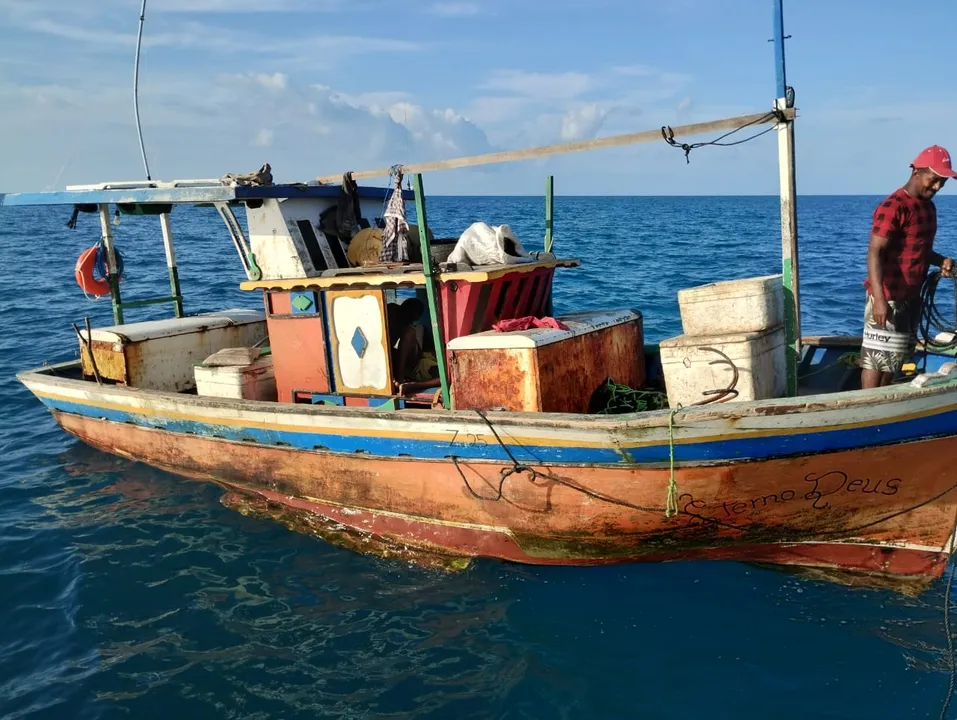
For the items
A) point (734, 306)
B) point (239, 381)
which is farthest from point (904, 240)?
point (239, 381)

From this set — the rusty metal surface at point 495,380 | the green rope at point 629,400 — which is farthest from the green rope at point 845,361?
the rusty metal surface at point 495,380

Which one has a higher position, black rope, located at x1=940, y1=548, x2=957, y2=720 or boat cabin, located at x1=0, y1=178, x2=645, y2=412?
boat cabin, located at x1=0, y1=178, x2=645, y2=412

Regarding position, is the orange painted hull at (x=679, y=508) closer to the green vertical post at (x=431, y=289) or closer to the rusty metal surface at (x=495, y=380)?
the rusty metal surface at (x=495, y=380)

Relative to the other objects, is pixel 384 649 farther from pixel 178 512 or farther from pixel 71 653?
pixel 178 512

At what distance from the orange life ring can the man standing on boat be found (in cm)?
879

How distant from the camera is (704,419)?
5375 mm

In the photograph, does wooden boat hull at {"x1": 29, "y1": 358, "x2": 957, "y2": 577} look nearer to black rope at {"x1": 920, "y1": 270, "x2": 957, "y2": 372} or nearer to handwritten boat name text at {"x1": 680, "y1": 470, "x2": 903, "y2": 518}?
handwritten boat name text at {"x1": 680, "y1": 470, "x2": 903, "y2": 518}

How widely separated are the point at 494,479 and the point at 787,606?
2520 mm

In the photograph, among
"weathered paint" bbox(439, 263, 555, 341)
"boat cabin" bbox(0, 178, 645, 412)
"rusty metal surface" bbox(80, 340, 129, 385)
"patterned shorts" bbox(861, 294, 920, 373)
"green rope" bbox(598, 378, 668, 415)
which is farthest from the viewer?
"rusty metal surface" bbox(80, 340, 129, 385)

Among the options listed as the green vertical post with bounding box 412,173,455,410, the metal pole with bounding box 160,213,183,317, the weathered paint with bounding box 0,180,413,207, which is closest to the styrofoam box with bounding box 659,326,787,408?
the green vertical post with bounding box 412,173,455,410

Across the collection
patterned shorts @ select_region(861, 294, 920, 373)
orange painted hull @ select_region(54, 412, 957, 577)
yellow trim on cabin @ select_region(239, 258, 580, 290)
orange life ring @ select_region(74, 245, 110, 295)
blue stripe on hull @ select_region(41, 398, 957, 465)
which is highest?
orange life ring @ select_region(74, 245, 110, 295)

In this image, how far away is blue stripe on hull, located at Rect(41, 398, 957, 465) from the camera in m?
5.32

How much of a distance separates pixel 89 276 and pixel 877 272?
358 inches

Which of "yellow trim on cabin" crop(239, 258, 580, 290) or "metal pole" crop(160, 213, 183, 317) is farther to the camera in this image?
"metal pole" crop(160, 213, 183, 317)
